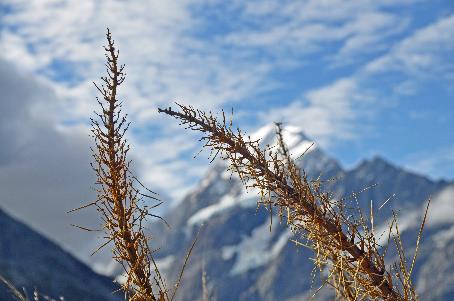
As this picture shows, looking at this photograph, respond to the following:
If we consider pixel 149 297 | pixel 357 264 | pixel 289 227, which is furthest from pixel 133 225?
pixel 357 264

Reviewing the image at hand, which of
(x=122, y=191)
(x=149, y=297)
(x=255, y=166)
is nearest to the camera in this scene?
(x=149, y=297)

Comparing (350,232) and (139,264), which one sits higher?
(139,264)

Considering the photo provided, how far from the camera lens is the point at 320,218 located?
3955 millimetres

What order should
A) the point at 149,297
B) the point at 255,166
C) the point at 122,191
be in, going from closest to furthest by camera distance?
the point at 149,297 < the point at 122,191 < the point at 255,166

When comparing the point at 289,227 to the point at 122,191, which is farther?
the point at 289,227

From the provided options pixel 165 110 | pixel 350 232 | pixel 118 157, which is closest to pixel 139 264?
pixel 118 157

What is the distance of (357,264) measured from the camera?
3760mm

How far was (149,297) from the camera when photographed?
3.57 metres

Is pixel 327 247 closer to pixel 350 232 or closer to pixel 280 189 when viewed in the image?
pixel 350 232

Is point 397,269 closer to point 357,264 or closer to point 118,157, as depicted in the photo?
point 357,264

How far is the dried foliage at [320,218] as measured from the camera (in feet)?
12.3

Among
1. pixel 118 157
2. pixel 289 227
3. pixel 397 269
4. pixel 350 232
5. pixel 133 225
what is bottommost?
pixel 397 269

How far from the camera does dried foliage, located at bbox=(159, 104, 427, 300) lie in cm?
375

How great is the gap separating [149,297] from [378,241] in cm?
138
